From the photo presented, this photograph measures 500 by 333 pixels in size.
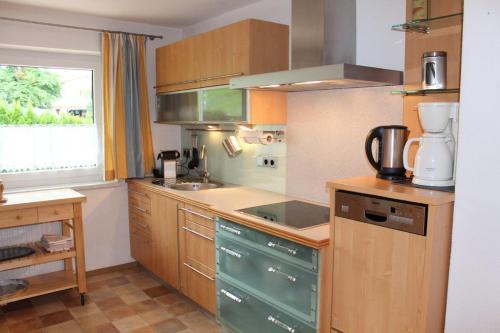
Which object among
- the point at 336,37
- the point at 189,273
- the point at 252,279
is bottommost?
the point at 189,273

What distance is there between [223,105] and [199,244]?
1.05 m

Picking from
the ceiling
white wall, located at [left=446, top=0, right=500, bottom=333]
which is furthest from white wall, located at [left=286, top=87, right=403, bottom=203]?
the ceiling

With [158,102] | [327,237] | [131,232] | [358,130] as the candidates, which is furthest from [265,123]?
[131,232]

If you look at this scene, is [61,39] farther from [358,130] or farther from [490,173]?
[490,173]

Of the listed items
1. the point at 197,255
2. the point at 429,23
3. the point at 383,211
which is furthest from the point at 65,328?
the point at 429,23

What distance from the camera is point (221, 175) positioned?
388cm

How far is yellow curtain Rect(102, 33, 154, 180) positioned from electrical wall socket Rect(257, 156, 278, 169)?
4.19 feet

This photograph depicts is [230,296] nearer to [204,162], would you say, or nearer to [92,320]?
[92,320]

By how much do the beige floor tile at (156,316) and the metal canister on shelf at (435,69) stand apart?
247 cm

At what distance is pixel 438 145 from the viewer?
1.78 meters

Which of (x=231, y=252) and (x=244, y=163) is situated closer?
(x=231, y=252)

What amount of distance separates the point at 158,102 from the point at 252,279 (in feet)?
7.44

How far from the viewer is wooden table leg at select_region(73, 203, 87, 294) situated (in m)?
3.30

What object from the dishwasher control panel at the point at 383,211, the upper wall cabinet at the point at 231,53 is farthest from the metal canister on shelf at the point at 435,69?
the upper wall cabinet at the point at 231,53
